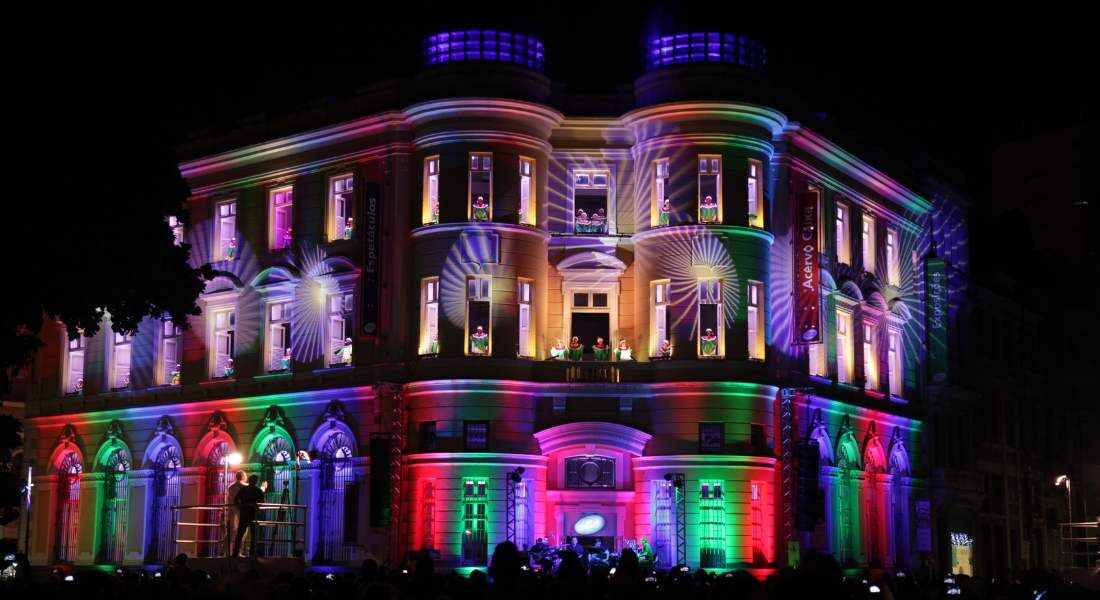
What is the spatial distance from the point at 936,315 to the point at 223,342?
27950 mm

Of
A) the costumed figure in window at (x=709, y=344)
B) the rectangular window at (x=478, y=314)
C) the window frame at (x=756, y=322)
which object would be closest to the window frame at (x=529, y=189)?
the rectangular window at (x=478, y=314)

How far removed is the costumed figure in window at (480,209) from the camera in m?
49.8

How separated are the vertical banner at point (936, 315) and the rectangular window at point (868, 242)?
481 centimetres

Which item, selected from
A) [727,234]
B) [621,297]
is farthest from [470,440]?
[727,234]

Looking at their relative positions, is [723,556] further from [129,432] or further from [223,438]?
[129,432]

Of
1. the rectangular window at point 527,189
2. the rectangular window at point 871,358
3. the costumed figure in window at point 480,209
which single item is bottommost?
the rectangular window at point 871,358

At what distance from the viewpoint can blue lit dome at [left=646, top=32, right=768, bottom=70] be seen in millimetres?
51656

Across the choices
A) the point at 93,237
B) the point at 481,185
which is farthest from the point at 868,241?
the point at 93,237

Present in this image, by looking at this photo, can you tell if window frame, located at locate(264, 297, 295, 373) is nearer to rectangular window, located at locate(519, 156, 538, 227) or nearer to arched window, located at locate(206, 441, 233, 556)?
arched window, located at locate(206, 441, 233, 556)

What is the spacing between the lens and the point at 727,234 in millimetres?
49844

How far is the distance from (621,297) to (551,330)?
250 centimetres

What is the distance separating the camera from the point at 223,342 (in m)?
56.5

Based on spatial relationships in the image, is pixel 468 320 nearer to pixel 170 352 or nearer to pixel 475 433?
pixel 475 433

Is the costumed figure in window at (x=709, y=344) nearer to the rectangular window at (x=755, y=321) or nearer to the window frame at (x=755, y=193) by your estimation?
the rectangular window at (x=755, y=321)
